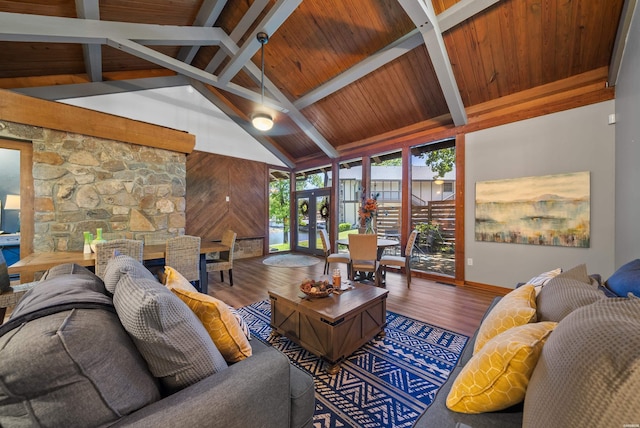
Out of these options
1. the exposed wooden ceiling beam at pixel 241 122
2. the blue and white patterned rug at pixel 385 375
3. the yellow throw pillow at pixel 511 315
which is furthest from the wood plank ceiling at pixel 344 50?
the blue and white patterned rug at pixel 385 375

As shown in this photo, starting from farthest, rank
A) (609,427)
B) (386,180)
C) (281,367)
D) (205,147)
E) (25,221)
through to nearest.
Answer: (386,180), (205,147), (25,221), (281,367), (609,427)

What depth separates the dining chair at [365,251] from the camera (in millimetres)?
3656

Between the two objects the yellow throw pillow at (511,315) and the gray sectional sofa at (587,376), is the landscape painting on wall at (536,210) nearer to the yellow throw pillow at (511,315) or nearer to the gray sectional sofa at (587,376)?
the yellow throw pillow at (511,315)

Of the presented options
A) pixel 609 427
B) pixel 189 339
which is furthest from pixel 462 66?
pixel 189 339

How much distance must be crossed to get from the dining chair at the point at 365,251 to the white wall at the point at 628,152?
8.17 feet

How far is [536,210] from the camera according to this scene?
134 inches

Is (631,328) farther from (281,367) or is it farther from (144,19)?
(144,19)

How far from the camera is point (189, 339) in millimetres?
873

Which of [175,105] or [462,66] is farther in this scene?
[175,105]

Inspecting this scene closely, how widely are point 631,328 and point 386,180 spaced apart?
6934 millimetres

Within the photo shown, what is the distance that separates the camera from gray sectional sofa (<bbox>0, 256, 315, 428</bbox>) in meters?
0.59

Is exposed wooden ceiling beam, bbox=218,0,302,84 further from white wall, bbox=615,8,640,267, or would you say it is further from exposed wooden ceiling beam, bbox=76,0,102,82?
white wall, bbox=615,8,640,267

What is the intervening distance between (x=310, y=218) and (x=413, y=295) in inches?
171

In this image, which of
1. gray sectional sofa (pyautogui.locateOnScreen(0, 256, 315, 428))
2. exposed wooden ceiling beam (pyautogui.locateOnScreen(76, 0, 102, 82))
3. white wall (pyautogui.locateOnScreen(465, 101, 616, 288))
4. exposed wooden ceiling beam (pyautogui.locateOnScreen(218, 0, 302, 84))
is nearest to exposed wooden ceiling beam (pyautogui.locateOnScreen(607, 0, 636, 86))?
white wall (pyautogui.locateOnScreen(465, 101, 616, 288))
